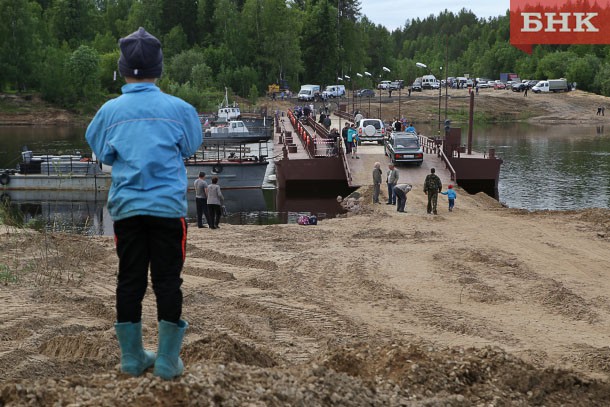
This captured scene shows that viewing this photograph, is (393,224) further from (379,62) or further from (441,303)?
(379,62)

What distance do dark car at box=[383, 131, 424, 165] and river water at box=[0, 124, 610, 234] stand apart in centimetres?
348

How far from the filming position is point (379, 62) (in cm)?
15538

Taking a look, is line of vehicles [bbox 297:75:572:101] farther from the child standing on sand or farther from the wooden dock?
the child standing on sand

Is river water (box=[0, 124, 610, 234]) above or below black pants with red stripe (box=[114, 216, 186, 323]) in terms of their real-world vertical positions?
below

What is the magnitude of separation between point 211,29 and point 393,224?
115111mm

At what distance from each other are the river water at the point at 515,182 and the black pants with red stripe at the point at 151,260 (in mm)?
14656

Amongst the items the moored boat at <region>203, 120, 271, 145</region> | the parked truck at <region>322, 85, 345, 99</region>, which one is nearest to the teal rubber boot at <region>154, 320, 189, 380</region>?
the moored boat at <region>203, 120, 271, 145</region>

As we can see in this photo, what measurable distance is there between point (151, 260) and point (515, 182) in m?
38.7

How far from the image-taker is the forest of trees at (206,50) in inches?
4006

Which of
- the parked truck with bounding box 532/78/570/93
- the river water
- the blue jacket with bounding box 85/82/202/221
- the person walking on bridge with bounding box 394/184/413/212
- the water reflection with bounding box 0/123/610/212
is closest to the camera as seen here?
the blue jacket with bounding box 85/82/202/221

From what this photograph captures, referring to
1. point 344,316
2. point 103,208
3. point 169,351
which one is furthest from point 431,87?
point 169,351

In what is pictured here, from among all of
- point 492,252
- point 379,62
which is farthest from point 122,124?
point 379,62

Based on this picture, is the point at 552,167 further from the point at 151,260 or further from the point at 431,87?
the point at 431,87

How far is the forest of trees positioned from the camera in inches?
4006
